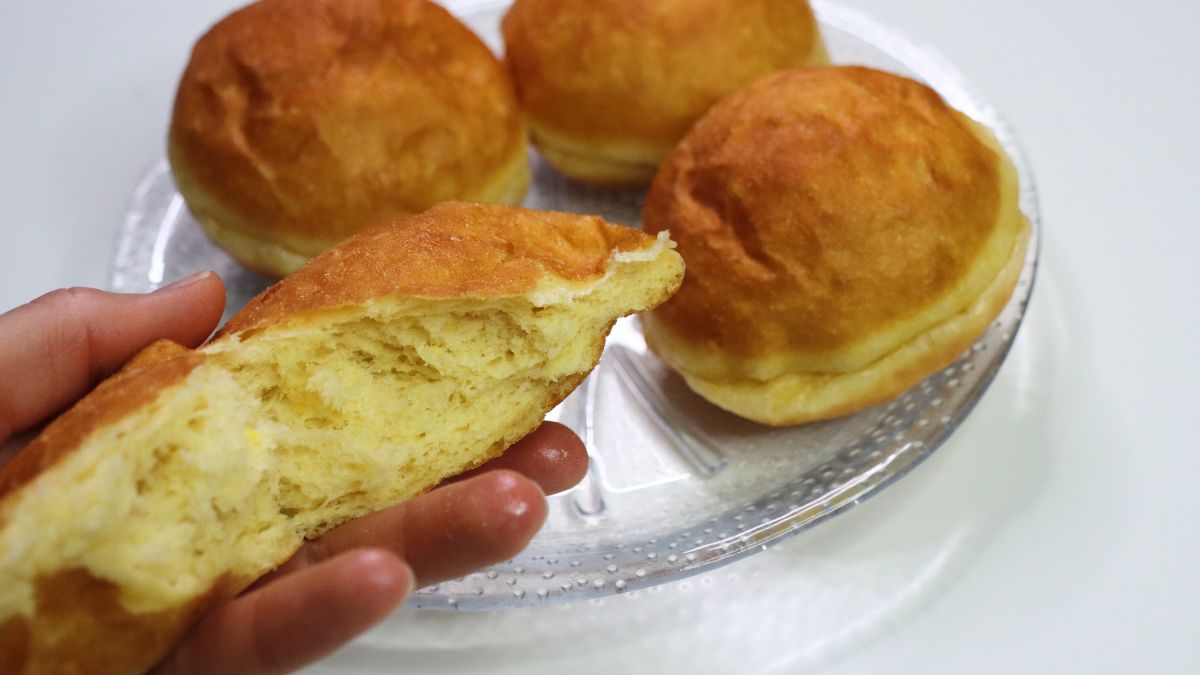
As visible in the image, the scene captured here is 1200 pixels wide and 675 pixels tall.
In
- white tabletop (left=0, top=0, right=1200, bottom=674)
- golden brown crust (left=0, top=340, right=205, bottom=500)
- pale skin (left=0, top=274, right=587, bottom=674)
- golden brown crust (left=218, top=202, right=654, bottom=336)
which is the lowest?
white tabletop (left=0, top=0, right=1200, bottom=674)

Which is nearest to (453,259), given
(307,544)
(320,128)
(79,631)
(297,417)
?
(297,417)

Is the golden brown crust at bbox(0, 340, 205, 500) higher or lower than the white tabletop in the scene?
higher

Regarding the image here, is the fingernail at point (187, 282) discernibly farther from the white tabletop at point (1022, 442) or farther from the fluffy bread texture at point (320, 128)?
the white tabletop at point (1022, 442)

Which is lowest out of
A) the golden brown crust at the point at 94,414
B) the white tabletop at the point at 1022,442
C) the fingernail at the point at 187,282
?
the white tabletop at the point at 1022,442

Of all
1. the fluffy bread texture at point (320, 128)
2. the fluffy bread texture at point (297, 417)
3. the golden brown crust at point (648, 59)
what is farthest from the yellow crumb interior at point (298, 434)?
the golden brown crust at point (648, 59)

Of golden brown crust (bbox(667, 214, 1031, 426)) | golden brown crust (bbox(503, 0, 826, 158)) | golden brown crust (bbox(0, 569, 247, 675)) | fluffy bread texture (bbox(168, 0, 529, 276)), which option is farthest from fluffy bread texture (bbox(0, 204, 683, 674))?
golden brown crust (bbox(503, 0, 826, 158))

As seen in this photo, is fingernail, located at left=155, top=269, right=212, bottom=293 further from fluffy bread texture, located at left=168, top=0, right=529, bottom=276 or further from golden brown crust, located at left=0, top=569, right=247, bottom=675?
golden brown crust, located at left=0, top=569, right=247, bottom=675

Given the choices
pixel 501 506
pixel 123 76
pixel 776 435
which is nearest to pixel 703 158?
pixel 776 435

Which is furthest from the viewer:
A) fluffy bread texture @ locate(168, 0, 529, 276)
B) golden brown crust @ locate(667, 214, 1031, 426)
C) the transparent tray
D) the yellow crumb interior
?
fluffy bread texture @ locate(168, 0, 529, 276)
